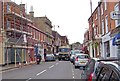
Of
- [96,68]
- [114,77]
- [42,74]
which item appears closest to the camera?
[114,77]

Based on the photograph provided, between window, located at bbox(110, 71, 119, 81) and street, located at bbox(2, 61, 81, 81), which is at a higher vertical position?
window, located at bbox(110, 71, 119, 81)

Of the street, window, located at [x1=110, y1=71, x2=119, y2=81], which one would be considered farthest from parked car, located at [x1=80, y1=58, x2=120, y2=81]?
the street

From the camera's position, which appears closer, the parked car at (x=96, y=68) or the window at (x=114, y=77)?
the window at (x=114, y=77)

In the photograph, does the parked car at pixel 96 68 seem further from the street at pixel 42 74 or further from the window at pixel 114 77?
the street at pixel 42 74

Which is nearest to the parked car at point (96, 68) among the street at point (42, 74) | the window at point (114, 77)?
the window at point (114, 77)

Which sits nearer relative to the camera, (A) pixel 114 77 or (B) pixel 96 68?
(A) pixel 114 77

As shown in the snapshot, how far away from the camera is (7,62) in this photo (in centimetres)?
3856

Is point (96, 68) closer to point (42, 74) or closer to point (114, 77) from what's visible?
point (114, 77)

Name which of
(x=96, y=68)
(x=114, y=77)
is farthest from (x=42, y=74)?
(x=114, y=77)

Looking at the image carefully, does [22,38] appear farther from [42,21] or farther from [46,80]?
[42,21]

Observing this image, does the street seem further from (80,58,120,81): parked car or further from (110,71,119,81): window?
(110,71,119,81): window

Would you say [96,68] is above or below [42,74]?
above

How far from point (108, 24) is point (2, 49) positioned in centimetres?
1340

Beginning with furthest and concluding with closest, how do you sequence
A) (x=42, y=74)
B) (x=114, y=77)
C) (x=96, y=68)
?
(x=42, y=74) → (x=96, y=68) → (x=114, y=77)
